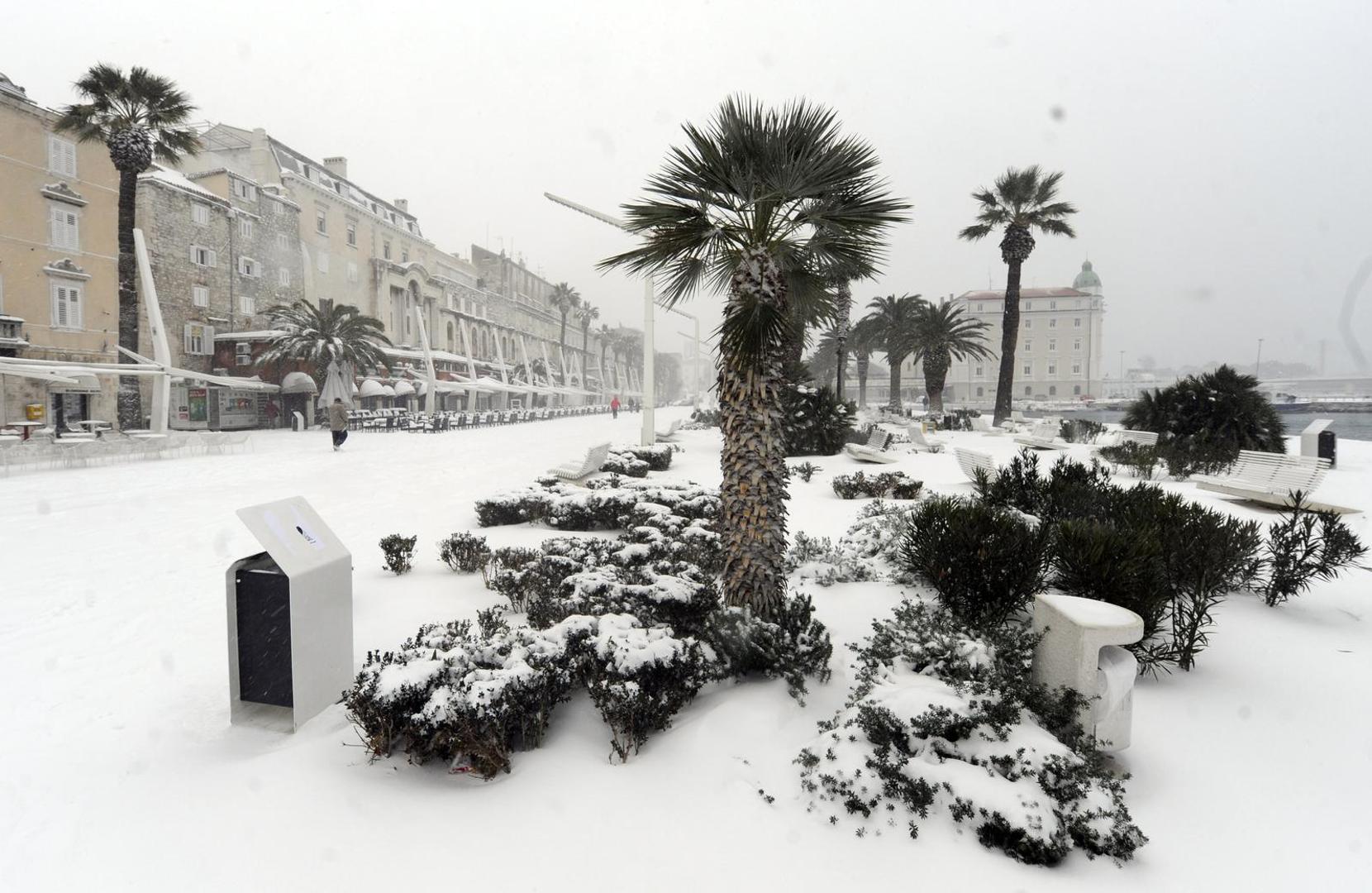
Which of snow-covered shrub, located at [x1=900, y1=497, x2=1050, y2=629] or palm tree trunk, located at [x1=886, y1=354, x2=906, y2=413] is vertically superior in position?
palm tree trunk, located at [x1=886, y1=354, x2=906, y2=413]

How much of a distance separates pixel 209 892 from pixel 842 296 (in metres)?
28.9

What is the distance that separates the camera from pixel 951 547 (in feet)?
15.4

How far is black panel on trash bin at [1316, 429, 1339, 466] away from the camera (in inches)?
537

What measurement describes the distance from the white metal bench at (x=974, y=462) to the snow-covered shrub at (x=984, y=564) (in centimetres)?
380

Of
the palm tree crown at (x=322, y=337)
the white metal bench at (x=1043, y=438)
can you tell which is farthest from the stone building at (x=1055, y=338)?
the palm tree crown at (x=322, y=337)

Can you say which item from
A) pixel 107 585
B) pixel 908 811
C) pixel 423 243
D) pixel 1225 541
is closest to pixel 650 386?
pixel 107 585

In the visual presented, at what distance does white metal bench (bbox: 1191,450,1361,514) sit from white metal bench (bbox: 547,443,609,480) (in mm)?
10170

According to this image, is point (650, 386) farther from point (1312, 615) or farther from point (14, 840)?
point (14, 840)

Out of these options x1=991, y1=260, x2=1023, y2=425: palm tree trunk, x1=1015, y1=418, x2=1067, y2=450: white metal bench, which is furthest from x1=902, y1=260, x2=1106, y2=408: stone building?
x1=1015, y1=418, x2=1067, y2=450: white metal bench

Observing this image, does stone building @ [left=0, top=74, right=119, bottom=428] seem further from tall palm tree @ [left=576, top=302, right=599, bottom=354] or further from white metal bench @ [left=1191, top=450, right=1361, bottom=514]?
tall palm tree @ [left=576, top=302, right=599, bottom=354]

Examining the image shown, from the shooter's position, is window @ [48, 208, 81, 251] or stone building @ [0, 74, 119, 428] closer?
stone building @ [0, 74, 119, 428]

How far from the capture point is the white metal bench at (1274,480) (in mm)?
8508

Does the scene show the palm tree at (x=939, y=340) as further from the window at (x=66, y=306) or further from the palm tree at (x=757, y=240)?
the window at (x=66, y=306)

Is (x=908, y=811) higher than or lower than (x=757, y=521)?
lower
